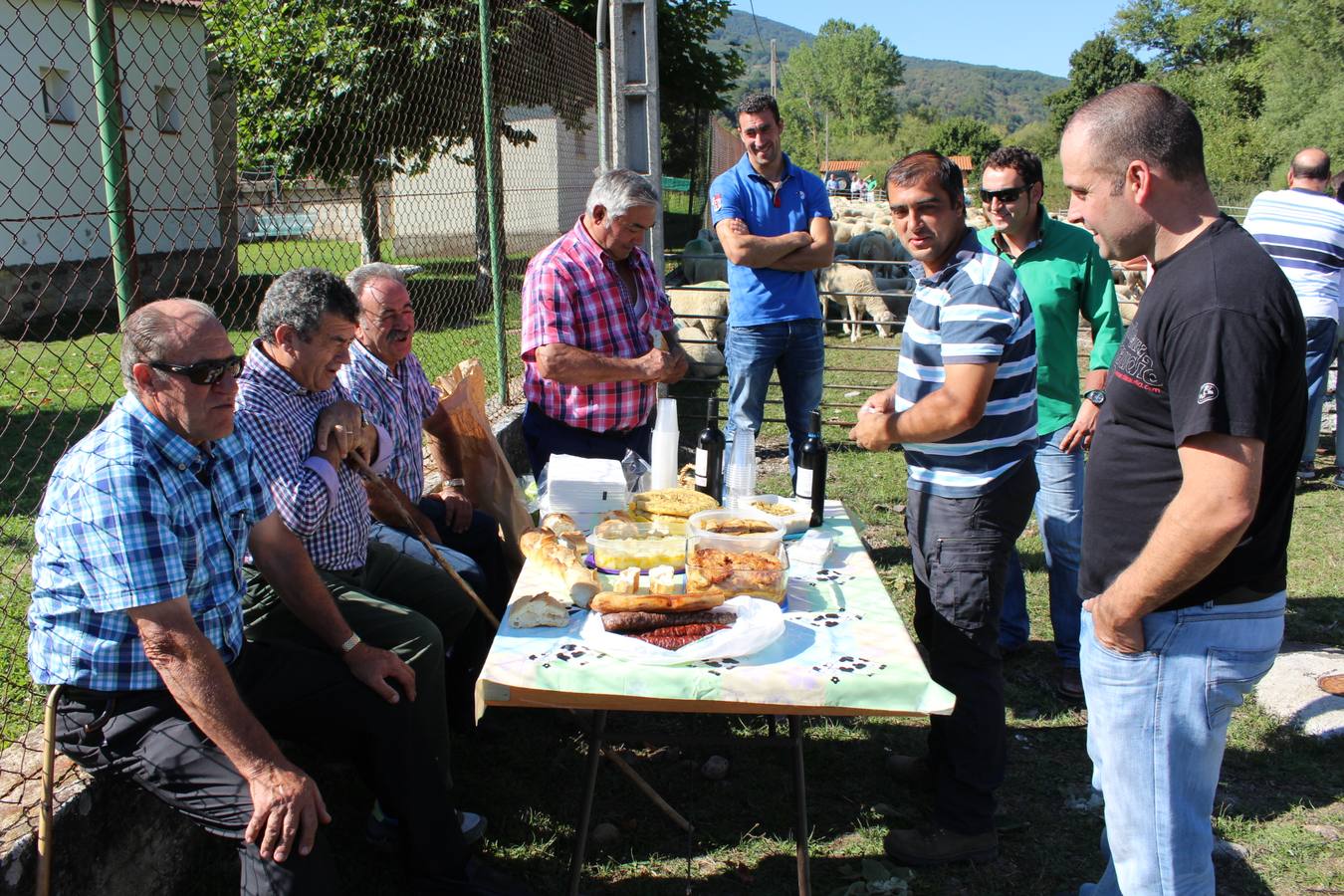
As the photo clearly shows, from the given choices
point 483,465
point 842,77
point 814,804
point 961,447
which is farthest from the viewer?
point 842,77

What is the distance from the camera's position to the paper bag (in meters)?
3.96

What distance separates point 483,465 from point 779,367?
192cm

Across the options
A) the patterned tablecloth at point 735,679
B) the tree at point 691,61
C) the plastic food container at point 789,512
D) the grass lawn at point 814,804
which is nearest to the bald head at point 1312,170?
the grass lawn at point 814,804

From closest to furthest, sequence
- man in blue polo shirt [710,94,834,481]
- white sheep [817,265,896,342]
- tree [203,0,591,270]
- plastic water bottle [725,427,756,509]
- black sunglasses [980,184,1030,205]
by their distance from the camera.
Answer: plastic water bottle [725,427,756,509], black sunglasses [980,184,1030,205], man in blue polo shirt [710,94,834,481], tree [203,0,591,270], white sheep [817,265,896,342]

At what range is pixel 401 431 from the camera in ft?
12.0

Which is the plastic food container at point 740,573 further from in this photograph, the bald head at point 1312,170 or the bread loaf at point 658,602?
the bald head at point 1312,170

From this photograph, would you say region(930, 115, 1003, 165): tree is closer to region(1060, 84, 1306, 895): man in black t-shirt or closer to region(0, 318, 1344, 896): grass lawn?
region(0, 318, 1344, 896): grass lawn

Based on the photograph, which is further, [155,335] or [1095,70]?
[1095,70]

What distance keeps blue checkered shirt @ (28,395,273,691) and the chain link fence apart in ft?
1.40

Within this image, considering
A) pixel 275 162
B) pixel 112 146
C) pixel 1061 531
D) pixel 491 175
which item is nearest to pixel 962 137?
pixel 275 162

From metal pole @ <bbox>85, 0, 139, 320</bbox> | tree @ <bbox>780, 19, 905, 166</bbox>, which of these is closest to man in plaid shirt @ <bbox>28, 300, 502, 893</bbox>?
metal pole @ <bbox>85, 0, 139, 320</bbox>

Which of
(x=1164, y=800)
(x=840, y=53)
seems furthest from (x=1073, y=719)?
(x=840, y=53)

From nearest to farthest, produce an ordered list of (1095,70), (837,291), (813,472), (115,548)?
(115,548) < (813,472) < (837,291) < (1095,70)

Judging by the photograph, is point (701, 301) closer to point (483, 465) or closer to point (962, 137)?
point (483, 465)
